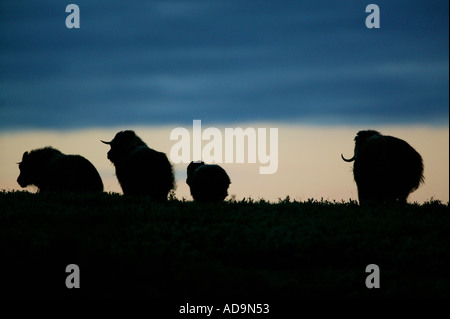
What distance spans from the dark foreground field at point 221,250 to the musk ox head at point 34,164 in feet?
25.2

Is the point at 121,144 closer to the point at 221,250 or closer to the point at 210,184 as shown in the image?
the point at 210,184

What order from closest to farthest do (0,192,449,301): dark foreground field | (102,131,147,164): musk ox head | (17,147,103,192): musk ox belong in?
(0,192,449,301): dark foreground field < (17,147,103,192): musk ox < (102,131,147,164): musk ox head

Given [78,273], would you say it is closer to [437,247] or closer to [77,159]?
[437,247]

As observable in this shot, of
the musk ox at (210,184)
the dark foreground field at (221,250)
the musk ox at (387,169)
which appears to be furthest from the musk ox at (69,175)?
the musk ox at (387,169)

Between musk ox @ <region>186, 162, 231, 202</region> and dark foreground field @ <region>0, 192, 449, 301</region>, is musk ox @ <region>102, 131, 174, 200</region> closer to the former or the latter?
musk ox @ <region>186, 162, 231, 202</region>

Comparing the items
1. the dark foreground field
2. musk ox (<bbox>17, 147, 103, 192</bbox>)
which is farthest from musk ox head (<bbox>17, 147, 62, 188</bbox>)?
the dark foreground field

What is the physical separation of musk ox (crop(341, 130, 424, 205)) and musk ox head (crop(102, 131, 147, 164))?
8.60 m

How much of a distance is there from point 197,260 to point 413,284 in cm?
381

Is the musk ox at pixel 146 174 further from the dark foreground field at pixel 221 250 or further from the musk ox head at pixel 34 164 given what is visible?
the dark foreground field at pixel 221 250

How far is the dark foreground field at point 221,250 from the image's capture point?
29.9 ft

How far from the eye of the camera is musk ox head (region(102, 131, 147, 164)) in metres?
22.4

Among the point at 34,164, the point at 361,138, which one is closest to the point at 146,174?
the point at 34,164
